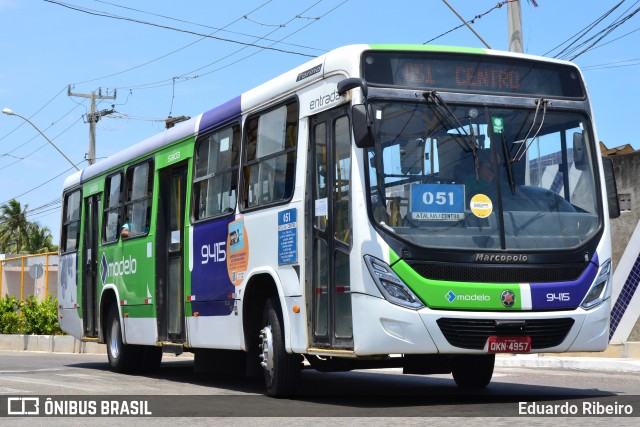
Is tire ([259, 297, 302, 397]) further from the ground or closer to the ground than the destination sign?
closer to the ground

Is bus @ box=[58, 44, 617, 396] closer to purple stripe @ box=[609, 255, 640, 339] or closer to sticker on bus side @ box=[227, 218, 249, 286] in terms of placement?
sticker on bus side @ box=[227, 218, 249, 286]

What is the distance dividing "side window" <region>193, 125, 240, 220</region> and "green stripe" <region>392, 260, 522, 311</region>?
3539mm

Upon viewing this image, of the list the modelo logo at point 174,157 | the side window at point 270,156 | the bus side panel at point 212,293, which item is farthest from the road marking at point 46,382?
the modelo logo at point 174,157

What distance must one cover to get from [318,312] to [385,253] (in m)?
1.24

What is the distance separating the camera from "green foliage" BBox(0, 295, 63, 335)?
2878 centimetres

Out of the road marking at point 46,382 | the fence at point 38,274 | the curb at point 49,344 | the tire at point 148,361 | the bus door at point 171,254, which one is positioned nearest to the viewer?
the road marking at point 46,382

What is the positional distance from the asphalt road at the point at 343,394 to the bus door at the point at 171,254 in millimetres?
774

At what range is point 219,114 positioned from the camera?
13.4 meters

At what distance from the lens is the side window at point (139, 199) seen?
51.3 ft

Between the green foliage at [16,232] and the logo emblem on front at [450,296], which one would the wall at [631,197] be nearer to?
the logo emblem on front at [450,296]

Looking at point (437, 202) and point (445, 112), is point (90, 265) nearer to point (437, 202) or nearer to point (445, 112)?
point (445, 112)

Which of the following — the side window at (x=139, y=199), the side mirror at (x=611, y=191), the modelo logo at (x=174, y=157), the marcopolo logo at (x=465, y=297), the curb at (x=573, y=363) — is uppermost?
the modelo logo at (x=174, y=157)

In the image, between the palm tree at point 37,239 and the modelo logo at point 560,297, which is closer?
the modelo logo at point 560,297

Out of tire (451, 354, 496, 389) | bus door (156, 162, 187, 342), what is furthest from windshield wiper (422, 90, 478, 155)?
bus door (156, 162, 187, 342)
